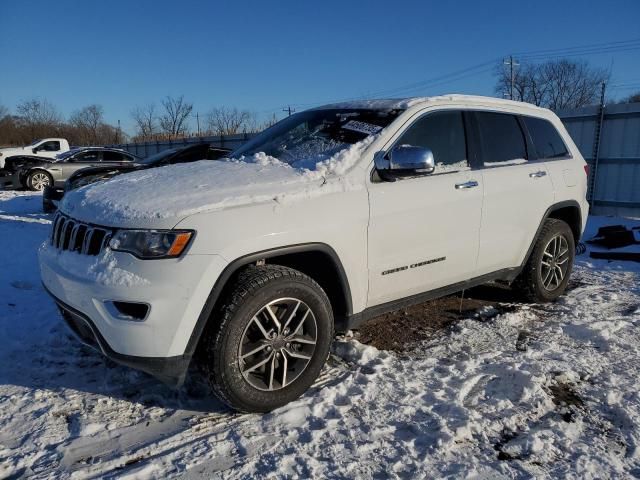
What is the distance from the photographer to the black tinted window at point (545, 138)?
4.56 m

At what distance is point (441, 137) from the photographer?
146 inches

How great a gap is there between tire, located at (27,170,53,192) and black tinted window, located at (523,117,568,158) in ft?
50.5

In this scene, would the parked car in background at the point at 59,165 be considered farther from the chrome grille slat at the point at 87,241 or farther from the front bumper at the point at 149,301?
the front bumper at the point at 149,301

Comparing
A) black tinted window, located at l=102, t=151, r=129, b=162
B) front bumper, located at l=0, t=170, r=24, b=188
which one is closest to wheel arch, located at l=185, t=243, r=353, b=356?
black tinted window, located at l=102, t=151, r=129, b=162

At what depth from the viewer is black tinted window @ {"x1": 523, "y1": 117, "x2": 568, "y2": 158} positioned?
456cm

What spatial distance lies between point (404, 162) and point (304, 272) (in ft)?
3.02

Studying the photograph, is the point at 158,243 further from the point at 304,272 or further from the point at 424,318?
the point at 424,318

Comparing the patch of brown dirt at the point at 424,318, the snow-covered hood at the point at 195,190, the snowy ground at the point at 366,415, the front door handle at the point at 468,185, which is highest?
the snow-covered hood at the point at 195,190

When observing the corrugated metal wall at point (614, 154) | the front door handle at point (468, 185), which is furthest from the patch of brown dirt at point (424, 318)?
the corrugated metal wall at point (614, 154)

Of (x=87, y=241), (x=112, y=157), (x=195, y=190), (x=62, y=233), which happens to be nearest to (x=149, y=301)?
(x=87, y=241)

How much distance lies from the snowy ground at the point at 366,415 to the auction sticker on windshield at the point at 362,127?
→ 5.06 feet

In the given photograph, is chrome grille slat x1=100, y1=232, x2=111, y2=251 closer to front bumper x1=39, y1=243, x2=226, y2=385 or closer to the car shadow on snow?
front bumper x1=39, y1=243, x2=226, y2=385

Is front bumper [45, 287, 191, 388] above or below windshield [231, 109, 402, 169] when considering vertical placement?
below

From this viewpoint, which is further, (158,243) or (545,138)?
(545,138)
